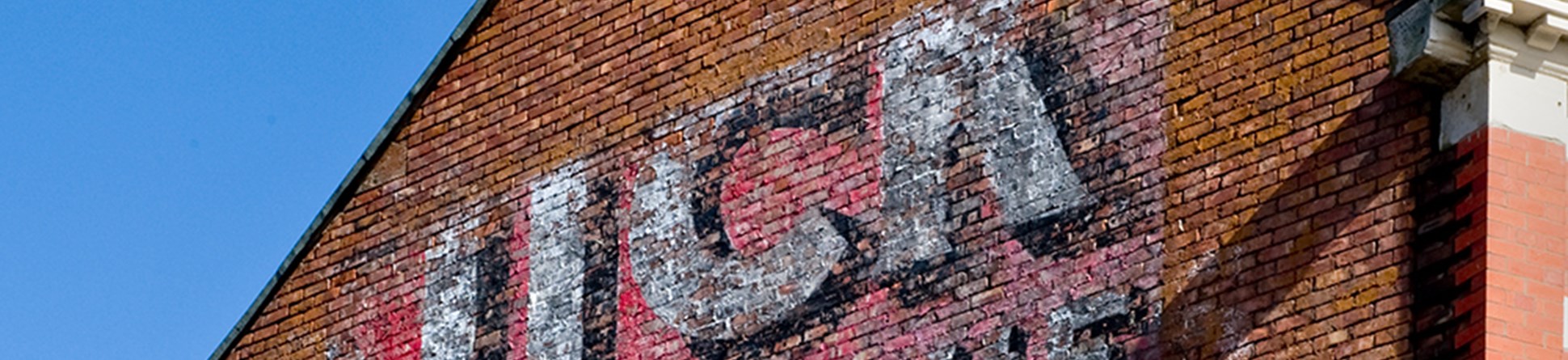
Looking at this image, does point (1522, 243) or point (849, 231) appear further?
point (849, 231)

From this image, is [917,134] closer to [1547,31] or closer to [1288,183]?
[1288,183]

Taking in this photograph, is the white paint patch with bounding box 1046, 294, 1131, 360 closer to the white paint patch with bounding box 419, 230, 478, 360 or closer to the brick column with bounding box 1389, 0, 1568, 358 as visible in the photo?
the brick column with bounding box 1389, 0, 1568, 358

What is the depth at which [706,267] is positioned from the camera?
20.1m

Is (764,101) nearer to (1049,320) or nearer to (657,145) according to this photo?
(657,145)

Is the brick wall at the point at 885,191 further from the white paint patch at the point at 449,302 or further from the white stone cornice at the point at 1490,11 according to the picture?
the white stone cornice at the point at 1490,11

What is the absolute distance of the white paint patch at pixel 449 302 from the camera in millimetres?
21406

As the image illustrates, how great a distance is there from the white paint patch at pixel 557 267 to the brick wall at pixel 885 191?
0.8 inches

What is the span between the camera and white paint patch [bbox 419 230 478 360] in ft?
70.2

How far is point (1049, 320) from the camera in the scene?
1808 cm

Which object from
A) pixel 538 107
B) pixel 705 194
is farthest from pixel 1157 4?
pixel 538 107

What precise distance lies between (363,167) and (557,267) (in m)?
2.46

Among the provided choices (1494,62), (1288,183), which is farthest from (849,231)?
(1494,62)

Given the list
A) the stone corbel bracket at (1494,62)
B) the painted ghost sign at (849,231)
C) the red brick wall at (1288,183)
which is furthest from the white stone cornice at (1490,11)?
the painted ghost sign at (849,231)

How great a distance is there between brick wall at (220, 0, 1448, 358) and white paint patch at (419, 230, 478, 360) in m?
0.02
